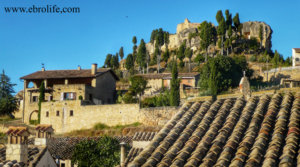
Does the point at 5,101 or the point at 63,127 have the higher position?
the point at 5,101

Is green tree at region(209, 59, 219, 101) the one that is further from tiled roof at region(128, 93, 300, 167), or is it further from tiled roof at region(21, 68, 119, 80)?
tiled roof at region(128, 93, 300, 167)

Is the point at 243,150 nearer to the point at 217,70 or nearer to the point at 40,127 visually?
the point at 40,127

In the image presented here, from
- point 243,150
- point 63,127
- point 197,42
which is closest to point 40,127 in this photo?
point 243,150

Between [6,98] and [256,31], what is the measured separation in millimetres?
51930

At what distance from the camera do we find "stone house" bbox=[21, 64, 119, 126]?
44.7 meters

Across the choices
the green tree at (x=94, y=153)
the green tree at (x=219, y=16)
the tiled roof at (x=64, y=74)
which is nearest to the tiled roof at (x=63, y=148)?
the green tree at (x=94, y=153)

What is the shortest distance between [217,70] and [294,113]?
4185 cm

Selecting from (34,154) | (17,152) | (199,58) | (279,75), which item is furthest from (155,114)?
(199,58)

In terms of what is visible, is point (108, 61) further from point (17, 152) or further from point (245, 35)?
point (17, 152)

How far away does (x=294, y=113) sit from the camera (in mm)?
6426

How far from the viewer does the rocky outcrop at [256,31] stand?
75.6 meters

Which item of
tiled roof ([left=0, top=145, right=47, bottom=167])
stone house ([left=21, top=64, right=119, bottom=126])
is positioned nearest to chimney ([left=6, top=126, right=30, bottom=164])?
A: tiled roof ([left=0, top=145, right=47, bottom=167])

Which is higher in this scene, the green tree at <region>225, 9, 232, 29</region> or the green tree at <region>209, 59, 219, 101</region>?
the green tree at <region>225, 9, 232, 29</region>

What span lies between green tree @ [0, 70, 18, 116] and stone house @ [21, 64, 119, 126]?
5425mm
